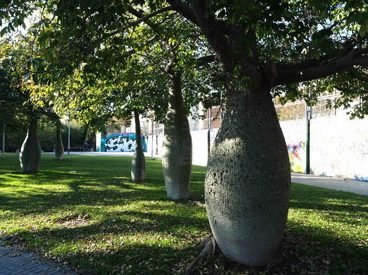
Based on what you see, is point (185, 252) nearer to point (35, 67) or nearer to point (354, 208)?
point (35, 67)

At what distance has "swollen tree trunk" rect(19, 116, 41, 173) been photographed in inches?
835

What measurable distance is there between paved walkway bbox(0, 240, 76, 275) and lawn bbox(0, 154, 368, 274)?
Result: 0.61 ft

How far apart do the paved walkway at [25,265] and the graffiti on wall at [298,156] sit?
67.6ft

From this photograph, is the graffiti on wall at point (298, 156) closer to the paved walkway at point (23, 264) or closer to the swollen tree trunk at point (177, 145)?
the swollen tree trunk at point (177, 145)

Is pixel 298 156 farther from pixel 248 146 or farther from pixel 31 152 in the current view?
pixel 248 146

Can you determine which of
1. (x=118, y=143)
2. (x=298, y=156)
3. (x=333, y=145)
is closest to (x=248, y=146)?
(x=333, y=145)

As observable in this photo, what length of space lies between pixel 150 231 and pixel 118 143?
6645 cm

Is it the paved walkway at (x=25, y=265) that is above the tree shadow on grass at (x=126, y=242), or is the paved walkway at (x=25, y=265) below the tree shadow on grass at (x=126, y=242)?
below

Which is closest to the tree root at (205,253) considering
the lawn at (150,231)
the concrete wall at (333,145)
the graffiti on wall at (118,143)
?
A: the lawn at (150,231)

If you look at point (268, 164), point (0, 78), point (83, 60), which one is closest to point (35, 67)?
point (83, 60)

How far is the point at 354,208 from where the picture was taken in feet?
37.3

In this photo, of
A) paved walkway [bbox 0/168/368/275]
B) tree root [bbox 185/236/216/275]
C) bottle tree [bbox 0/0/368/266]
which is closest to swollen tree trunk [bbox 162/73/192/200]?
paved walkway [bbox 0/168/368/275]

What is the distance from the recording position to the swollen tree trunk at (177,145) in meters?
11.3

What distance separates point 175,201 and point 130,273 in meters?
5.57
